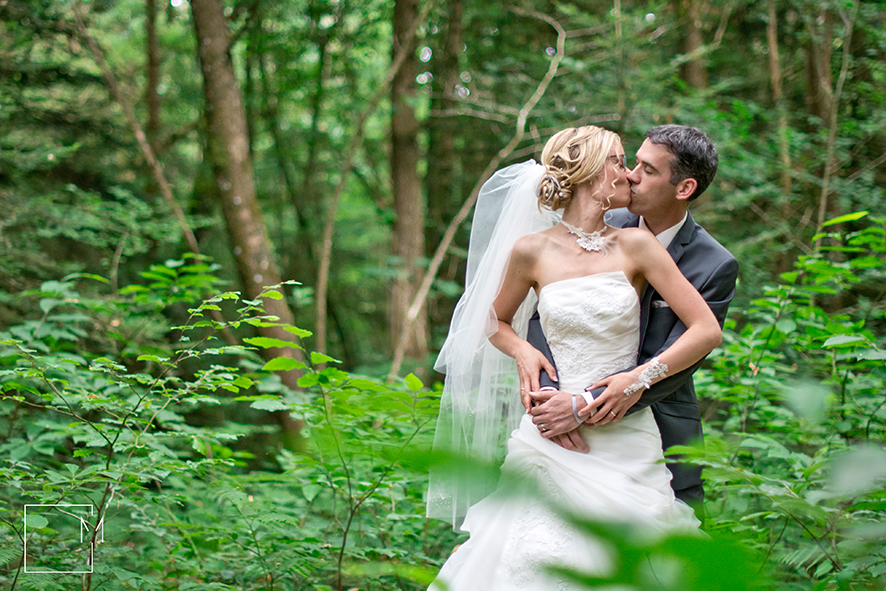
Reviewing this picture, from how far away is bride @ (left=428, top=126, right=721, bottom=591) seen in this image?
74.9 inches

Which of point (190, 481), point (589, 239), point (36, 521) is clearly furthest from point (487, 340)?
point (190, 481)

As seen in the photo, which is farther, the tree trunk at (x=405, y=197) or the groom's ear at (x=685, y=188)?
the tree trunk at (x=405, y=197)

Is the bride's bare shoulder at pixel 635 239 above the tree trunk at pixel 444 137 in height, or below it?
below

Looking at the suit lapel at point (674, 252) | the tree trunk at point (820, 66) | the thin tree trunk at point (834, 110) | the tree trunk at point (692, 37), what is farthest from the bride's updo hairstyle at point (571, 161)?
the tree trunk at point (692, 37)

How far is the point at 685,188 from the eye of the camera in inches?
89.6

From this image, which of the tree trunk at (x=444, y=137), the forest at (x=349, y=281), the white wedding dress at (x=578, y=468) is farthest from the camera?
the tree trunk at (x=444, y=137)

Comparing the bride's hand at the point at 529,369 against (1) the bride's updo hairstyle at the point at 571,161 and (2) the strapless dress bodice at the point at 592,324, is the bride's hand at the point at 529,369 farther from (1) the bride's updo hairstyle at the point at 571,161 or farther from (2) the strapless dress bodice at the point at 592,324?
(1) the bride's updo hairstyle at the point at 571,161

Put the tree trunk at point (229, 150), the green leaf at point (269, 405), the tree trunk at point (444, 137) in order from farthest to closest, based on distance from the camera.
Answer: the tree trunk at point (444, 137)
the tree trunk at point (229, 150)
the green leaf at point (269, 405)

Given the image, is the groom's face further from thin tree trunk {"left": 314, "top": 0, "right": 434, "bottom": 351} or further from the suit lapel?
thin tree trunk {"left": 314, "top": 0, "right": 434, "bottom": 351}

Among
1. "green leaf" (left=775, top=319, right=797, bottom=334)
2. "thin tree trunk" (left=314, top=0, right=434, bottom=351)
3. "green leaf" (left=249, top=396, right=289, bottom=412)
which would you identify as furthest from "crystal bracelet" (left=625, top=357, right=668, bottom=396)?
"thin tree trunk" (left=314, top=0, right=434, bottom=351)

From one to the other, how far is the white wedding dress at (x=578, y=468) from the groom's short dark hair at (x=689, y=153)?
528 millimetres

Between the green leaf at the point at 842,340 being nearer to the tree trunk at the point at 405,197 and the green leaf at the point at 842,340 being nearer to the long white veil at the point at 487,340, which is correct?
the long white veil at the point at 487,340

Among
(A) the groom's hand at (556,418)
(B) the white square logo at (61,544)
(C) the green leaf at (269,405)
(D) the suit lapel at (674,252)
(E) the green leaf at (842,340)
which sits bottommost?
(B) the white square logo at (61,544)

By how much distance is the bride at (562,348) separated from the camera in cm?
190
